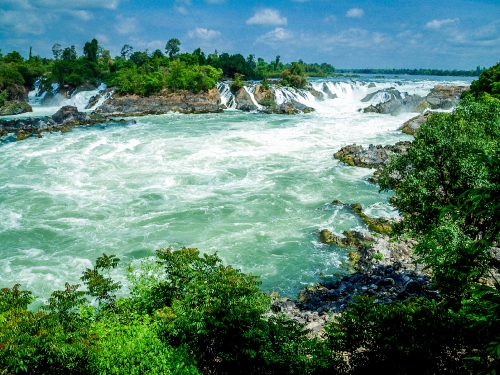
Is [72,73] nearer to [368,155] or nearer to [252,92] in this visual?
[252,92]

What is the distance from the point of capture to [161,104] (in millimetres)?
55094

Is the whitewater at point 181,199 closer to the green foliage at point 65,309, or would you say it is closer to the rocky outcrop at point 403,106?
the green foliage at point 65,309

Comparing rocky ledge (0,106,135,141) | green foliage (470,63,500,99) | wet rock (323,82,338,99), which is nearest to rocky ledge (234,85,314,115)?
wet rock (323,82,338,99)

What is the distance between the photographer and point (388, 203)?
21.0m

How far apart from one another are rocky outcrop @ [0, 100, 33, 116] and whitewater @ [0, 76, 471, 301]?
1574cm

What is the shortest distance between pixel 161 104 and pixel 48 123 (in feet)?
57.6

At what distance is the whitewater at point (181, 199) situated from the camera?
15.6 meters

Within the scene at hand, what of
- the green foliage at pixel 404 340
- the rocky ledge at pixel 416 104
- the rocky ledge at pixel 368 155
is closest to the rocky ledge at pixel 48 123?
the rocky ledge at pixel 368 155

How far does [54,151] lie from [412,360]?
32.8 m

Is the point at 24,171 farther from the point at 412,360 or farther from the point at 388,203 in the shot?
the point at 412,360

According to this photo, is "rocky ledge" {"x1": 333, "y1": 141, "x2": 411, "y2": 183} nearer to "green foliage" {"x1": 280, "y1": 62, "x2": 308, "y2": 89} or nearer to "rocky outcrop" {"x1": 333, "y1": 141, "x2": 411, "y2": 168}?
"rocky outcrop" {"x1": 333, "y1": 141, "x2": 411, "y2": 168}

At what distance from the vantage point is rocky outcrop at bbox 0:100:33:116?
48.0 metres

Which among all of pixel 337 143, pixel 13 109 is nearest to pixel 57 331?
pixel 337 143

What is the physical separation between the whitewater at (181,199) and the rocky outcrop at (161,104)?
12.9m
